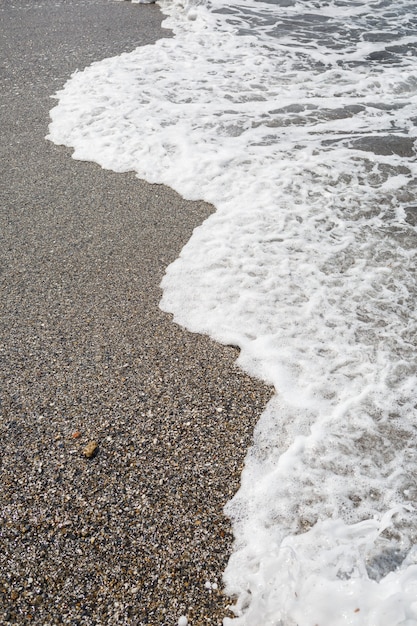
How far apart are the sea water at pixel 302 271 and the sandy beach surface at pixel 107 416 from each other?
14 cm

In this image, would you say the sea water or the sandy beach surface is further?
the sea water

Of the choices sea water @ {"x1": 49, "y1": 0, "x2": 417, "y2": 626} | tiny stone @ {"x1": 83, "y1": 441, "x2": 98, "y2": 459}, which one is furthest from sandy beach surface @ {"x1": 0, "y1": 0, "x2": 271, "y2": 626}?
sea water @ {"x1": 49, "y1": 0, "x2": 417, "y2": 626}

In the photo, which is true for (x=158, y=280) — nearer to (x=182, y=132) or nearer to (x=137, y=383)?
(x=137, y=383)

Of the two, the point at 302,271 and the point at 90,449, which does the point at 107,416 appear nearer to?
the point at 90,449

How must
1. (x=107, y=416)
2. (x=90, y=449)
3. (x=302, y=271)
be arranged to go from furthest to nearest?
Answer: 1. (x=302, y=271)
2. (x=107, y=416)
3. (x=90, y=449)

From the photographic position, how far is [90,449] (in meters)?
2.54

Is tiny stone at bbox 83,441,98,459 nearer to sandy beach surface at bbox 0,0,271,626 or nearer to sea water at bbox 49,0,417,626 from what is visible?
sandy beach surface at bbox 0,0,271,626

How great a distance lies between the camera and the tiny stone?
2.52 meters

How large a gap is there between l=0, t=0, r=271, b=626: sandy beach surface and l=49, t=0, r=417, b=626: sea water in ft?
0.46

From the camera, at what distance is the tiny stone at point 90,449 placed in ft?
8.26

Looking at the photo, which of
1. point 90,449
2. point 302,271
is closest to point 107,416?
point 90,449

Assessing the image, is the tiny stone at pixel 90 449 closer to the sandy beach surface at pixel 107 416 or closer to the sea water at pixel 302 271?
the sandy beach surface at pixel 107 416

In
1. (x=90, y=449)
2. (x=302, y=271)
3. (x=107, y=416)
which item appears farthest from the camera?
(x=302, y=271)

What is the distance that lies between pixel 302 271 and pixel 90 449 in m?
1.93
